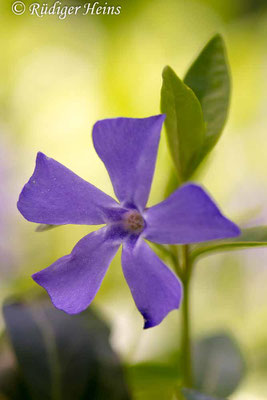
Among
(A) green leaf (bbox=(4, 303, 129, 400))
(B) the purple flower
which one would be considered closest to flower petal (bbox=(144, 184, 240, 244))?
(B) the purple flower

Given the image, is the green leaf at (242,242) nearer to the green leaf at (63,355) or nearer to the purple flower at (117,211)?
the purple flower at (117,211)

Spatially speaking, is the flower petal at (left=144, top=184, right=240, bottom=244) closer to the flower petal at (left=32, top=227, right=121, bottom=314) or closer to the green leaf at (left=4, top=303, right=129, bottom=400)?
the flower petal at (left=32, top=227, right=121, bottom=314)

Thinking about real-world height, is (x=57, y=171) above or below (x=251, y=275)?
above

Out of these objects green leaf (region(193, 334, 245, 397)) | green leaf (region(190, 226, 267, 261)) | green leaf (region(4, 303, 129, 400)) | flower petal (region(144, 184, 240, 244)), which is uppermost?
flower petal (region(144, 184, 240, 244))

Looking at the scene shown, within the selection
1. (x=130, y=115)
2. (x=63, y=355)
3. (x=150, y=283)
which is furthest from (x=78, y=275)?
(x=130, y=115)

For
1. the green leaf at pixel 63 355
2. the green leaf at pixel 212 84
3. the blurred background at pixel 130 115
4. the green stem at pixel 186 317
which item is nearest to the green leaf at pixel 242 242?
the green stem at pixel 186 317

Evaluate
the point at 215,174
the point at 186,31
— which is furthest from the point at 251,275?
the point at 186,31

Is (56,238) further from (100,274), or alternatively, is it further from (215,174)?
(100,274)
